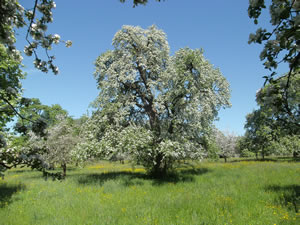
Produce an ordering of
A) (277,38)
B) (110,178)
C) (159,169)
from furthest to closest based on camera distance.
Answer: (159,169), (110,178), (277,38)

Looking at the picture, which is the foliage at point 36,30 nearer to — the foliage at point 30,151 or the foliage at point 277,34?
the foliage at point 30,151

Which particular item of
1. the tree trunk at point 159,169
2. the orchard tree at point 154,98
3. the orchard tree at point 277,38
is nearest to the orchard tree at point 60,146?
the orchard tree at point 154,98

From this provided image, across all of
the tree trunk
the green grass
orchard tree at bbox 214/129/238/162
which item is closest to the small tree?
orchard tree at bbox 214/129/238/162

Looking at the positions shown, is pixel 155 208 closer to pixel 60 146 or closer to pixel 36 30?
pixel 36 30

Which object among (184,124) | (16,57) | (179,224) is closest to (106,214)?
(179,224)

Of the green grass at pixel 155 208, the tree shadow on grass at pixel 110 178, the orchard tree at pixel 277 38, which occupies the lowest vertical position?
the green grass at pixel 155 208

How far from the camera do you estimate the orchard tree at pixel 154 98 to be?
1433cm

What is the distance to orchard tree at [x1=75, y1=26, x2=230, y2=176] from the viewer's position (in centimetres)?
1433

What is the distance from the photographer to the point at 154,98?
15.2 meters

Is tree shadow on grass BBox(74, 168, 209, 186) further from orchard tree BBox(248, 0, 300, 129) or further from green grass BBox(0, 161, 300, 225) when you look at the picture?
orchard tree BBox(248, 0, 300, 129)

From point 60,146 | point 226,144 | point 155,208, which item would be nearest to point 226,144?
point 226,144

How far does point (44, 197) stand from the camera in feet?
35.9

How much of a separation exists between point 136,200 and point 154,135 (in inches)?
250

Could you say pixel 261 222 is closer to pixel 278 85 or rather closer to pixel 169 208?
pixel 169 208
